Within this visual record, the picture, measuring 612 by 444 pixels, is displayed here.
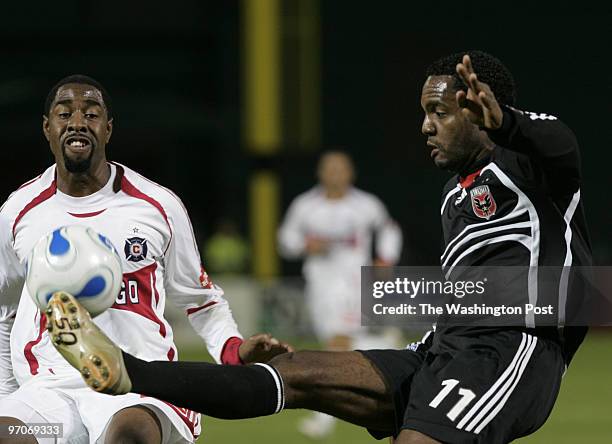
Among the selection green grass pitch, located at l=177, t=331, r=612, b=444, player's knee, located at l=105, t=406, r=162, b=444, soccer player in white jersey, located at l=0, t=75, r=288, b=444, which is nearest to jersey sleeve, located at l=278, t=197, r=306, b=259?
green grass pitch, located at l=177, t=331, r=612, b=444

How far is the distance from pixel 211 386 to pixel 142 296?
67cm

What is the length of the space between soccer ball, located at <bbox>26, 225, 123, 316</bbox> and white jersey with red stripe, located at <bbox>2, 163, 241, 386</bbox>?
1.51 ft

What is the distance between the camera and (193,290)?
5129mm

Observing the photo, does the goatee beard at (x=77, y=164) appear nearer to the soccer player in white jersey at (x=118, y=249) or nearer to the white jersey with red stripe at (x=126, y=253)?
the soccer player in white jersey at (x=118, y=249)

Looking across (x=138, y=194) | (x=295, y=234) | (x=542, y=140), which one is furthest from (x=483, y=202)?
(x=295, y=234)

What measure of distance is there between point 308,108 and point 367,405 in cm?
1302

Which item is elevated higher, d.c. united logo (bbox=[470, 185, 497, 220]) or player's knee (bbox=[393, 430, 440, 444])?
d.c. united logo (bbox=[470, 185, 497, 220])

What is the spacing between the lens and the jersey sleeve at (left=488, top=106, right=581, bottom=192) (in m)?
4.20

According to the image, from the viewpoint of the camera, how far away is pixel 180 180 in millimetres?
22406

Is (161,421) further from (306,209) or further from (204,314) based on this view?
(306,209)

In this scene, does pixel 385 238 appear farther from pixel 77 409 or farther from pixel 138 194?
pixel 77 409

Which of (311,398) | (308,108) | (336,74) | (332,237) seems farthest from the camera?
(336,74)

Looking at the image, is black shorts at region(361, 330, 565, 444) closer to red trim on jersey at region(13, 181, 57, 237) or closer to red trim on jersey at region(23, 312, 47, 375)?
red trim on jersey at region(23, 312, 47, 375)

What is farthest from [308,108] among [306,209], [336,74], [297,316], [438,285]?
[438,285]
